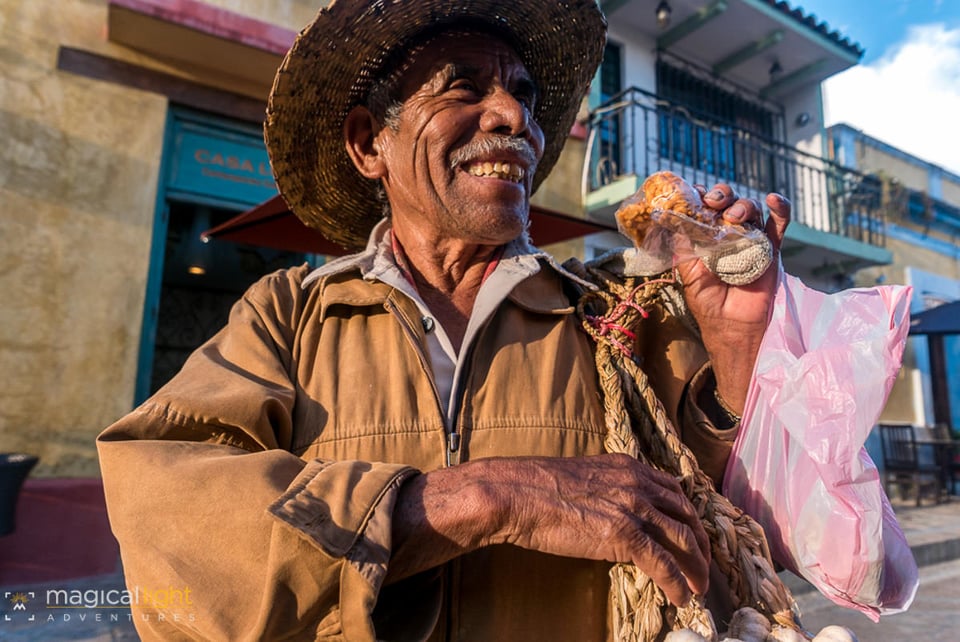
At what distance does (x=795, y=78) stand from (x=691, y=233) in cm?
898

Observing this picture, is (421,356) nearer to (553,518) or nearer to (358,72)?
(553,518)

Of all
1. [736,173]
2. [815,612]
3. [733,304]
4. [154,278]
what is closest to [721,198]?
[733,304]

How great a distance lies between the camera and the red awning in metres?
3.41

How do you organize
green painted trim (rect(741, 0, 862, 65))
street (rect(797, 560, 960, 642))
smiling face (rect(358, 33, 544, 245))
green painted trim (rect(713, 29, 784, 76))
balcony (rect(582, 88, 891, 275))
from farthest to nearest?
green painted trim (rect(713, 29, 784, 76)) < green painted trim (rect(741, 0, 862, 65)) < balcony (rect(582, 88, 891, 275)) < street (rect(797, 560, 960, 642)) < smiling face (rect(358, 33, 544, 245))

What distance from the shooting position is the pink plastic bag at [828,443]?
109 centimetres

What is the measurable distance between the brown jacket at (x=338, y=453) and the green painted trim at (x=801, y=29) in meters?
7.54

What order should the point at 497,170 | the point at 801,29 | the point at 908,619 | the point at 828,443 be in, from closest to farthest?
the point at 828,443
the point at 497,170
the point at 908,619
the point at 801,29

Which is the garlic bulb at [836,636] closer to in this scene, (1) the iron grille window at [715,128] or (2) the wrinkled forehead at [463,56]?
(2) the wrinkled forehead at [463,56]

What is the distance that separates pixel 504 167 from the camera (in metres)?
1.48

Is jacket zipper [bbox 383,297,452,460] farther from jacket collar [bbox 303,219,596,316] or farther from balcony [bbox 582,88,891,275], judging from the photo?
balcony [bbox 582,88,891,275]

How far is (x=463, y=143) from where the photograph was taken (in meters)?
1.51

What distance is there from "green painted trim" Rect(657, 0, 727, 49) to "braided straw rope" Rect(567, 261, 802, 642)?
23.4ft

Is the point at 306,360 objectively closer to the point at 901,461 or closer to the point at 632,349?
the point at 632,349

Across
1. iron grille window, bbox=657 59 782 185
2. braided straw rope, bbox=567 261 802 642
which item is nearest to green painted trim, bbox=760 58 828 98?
iron grille window, bbox=657 59 782 185
